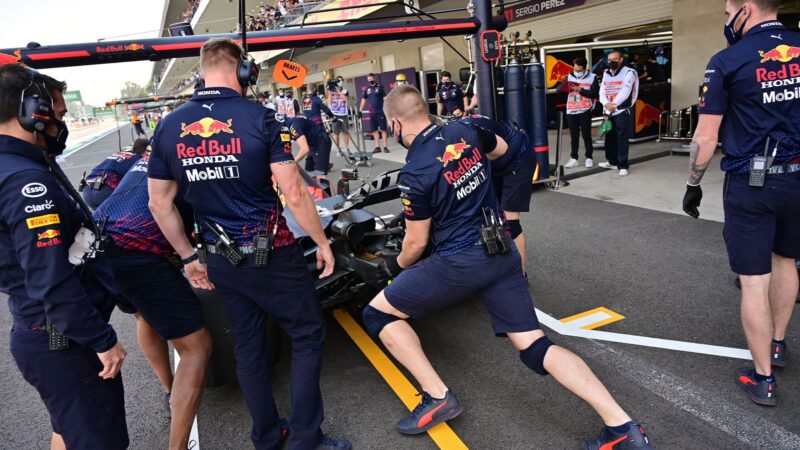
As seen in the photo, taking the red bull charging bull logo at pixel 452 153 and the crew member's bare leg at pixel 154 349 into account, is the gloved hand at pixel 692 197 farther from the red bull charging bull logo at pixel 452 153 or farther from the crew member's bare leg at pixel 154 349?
the crew member's bare leg at pixel 154 349

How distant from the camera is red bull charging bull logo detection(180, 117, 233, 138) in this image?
2.30 meters

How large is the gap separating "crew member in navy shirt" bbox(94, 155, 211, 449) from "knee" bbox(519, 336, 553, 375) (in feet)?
5.60

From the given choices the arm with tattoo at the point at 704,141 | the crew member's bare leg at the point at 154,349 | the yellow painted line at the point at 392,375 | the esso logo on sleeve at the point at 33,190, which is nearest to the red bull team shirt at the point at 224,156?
the esso logo on sleeve at the point at 33,190

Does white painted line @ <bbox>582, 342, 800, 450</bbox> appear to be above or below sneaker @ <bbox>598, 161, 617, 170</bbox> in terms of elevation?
below

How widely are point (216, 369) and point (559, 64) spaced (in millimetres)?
13410

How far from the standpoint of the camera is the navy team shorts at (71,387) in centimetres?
192

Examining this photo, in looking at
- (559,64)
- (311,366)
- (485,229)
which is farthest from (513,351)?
(559,64)

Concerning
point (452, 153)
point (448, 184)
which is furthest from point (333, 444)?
point (452, 153)

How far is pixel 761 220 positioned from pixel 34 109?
335 centimetres

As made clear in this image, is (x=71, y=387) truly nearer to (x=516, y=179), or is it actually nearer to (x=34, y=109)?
(x=34, y=109)

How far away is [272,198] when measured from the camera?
2.50 meters

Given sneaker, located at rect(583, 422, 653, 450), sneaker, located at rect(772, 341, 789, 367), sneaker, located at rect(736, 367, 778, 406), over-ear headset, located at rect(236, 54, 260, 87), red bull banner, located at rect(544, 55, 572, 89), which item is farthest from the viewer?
red bull banner, located at rect(544, 55, 572, 89)

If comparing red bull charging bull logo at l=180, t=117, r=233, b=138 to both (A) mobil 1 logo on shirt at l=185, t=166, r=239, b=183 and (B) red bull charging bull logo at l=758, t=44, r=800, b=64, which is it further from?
(B) red bull charging bull logo at l=758, t=44, r=800, b=64

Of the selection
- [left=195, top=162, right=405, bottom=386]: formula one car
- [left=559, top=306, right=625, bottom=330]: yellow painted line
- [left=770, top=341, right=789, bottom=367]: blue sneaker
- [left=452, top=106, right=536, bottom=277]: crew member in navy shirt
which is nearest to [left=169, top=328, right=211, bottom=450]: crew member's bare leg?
[left=195, top=162, right=405, bottom=386]: formula one car
